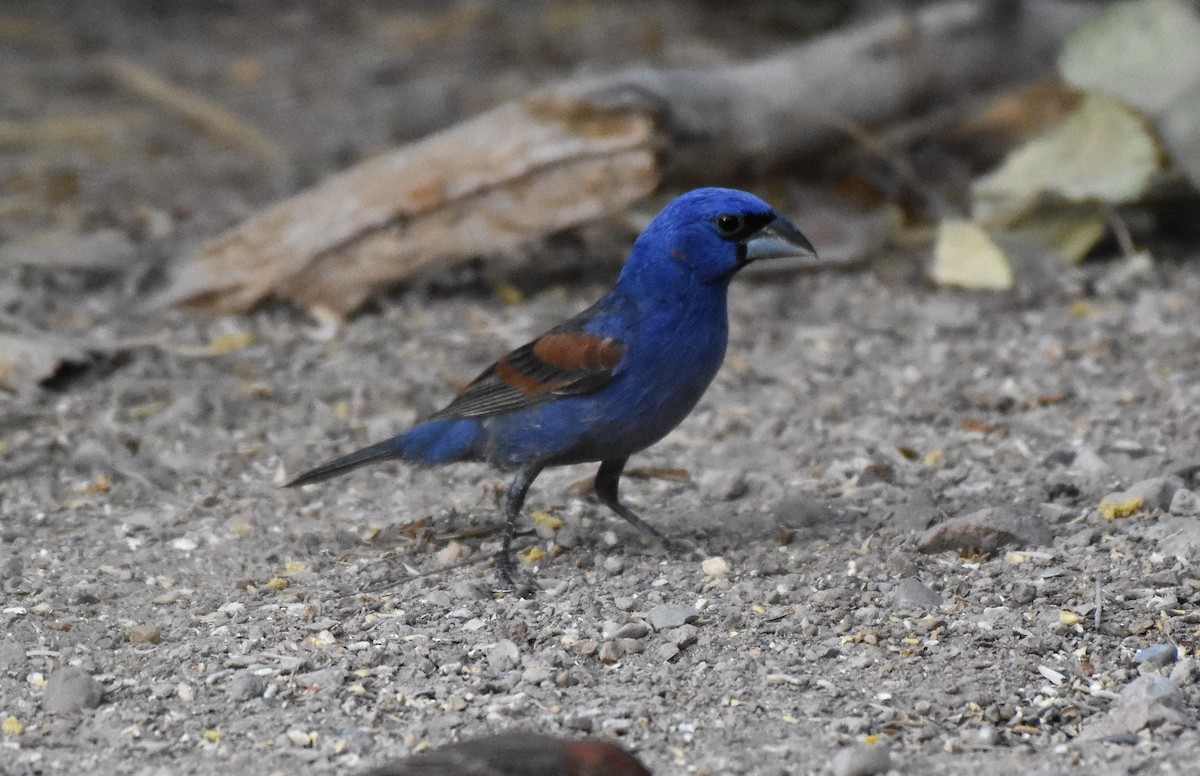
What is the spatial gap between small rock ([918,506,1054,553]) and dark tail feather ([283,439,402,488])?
1.37 meters

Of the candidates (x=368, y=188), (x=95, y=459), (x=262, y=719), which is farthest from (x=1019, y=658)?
(x=368, y=188)

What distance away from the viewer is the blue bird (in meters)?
3.71

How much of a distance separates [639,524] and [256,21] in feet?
21.4

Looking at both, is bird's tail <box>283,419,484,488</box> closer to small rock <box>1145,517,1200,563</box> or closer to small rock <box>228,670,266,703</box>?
small rock <box>228,670,266,703</box>

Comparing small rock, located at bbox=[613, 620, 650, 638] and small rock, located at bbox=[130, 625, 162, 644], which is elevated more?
small rock, located at bbox=[613, 620, 650, 638]

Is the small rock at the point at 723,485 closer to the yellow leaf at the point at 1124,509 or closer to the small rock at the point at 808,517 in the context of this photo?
the small rock at the point at 808,517

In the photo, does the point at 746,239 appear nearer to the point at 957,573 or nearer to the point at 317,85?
the point at 957,573

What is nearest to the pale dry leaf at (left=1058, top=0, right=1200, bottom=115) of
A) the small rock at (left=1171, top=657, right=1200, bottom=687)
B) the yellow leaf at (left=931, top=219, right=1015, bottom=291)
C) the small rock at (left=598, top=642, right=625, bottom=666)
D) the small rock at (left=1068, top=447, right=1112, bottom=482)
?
the yellow leaf at (left=931, top=219, right=1015, bottom=291)

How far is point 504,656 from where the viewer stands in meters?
3.29

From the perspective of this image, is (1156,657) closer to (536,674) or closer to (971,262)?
(536,674)

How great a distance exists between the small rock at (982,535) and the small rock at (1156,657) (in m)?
0.60

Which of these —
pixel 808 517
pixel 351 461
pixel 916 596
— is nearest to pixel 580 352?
pixel 351 461

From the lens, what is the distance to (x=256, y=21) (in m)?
9.54

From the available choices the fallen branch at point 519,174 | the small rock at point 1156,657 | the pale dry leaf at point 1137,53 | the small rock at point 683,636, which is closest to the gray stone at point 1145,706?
the small rock at point 1156,657
